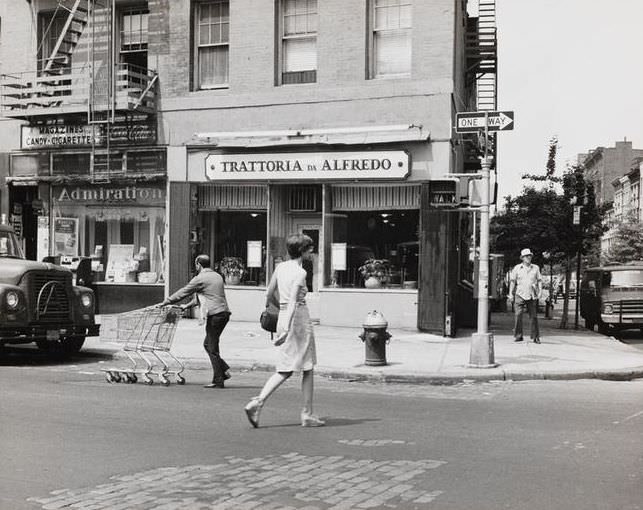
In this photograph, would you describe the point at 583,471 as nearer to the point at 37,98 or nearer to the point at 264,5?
the point at 264,5

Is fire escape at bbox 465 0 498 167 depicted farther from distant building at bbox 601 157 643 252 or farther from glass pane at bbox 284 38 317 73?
distant building at bbox 601 157 643 252

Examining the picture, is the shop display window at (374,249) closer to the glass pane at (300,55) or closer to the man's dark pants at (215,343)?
the glass pane at (300,55)

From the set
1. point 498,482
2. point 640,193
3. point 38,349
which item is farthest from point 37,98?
point 640,193

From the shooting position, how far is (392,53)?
18.9 metres

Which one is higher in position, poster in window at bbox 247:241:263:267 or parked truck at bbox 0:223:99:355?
poster in window at bbox 247:241:263:267

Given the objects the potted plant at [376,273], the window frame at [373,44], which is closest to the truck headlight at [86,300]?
the potted plant at [376,273]

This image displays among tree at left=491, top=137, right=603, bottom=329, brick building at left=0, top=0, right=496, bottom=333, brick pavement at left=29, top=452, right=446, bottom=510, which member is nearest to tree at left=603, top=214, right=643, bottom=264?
tree at left=491, top=137, right=603, bottom=329

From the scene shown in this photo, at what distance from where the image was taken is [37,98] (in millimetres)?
21156

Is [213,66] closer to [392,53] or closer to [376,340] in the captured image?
[392,53]

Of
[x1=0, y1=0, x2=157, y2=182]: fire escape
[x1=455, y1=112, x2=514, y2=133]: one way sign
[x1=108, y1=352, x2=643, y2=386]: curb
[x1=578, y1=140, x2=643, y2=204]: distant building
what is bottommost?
[x1=108, y1=352, x2=643, y2=386]: curb

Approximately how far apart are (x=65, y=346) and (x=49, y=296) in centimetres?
151

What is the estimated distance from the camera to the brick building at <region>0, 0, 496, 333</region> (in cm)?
1834

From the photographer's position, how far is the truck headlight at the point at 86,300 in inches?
548

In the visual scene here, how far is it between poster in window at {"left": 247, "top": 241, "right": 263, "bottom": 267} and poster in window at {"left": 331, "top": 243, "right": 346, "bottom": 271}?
197 centimetres
